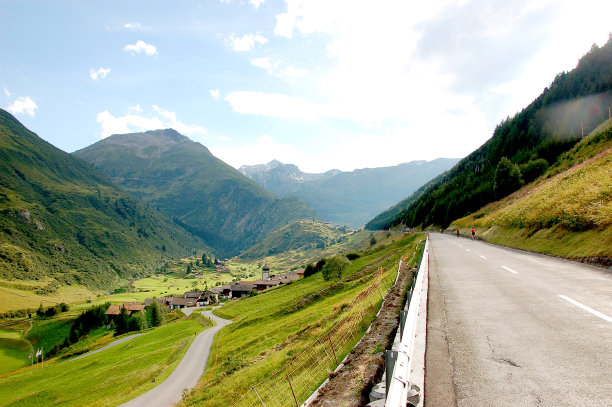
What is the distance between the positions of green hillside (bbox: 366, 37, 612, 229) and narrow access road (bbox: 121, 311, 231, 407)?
294 ft

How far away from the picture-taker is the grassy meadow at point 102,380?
3822cm

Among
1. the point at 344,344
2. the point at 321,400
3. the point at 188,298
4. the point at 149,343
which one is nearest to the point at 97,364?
the point at 149,343

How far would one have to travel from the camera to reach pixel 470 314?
9.82 m

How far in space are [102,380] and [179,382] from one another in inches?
594

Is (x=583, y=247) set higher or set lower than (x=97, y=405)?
higher

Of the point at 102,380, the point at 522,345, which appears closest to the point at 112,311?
the point at 102,380

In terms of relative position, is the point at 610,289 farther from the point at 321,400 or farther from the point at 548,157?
the point at 548,157

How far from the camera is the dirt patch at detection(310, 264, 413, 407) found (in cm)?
555

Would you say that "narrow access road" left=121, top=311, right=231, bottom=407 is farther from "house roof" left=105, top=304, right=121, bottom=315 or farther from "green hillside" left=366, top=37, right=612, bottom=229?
"house roof" left=105, top=304, right=121, bottom=315

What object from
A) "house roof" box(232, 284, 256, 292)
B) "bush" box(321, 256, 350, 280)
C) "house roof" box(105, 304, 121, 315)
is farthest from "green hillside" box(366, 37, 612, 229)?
"house roof" box(105, 304, 121, 315)

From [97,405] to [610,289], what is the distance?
45.4 meters

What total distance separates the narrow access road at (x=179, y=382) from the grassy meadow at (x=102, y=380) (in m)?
1.28

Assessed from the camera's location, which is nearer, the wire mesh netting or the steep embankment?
the wire mesh netting

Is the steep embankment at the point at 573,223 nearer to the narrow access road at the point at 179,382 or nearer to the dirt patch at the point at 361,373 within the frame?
the dirt patch at the point at 361,373
